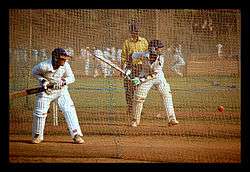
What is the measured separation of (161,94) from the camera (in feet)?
11.8

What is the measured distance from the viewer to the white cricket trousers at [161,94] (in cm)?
359

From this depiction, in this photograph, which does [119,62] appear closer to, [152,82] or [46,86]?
[152,82]

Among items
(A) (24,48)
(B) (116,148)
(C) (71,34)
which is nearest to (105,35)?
(C) (71,34)

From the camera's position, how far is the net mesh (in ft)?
11.6

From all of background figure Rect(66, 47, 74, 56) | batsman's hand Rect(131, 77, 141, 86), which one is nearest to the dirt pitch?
batsman's hand Rect(131, 77, 141, 86)

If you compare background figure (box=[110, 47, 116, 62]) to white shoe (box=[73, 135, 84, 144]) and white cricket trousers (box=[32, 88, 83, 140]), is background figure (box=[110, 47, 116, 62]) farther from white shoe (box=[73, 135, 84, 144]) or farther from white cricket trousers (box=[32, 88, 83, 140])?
white shoe (box=[73, 135, 84, 144])

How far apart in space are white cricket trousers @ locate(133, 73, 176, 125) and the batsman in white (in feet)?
1.96

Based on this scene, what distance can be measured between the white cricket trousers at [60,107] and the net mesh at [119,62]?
0.18ft

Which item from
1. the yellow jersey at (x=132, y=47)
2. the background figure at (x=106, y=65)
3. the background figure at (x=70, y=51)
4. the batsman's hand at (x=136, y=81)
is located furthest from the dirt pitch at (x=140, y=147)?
the background figure at (x=70, y=51)

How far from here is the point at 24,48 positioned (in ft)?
11.5

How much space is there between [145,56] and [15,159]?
1.62 m

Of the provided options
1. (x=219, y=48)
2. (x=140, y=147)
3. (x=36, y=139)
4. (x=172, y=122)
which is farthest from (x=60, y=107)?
(x=219, y=48)

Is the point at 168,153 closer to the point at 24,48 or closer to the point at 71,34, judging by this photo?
the point at 71,34

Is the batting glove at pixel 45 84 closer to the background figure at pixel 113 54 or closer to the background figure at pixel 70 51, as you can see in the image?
the background figure at pixel 70 51
